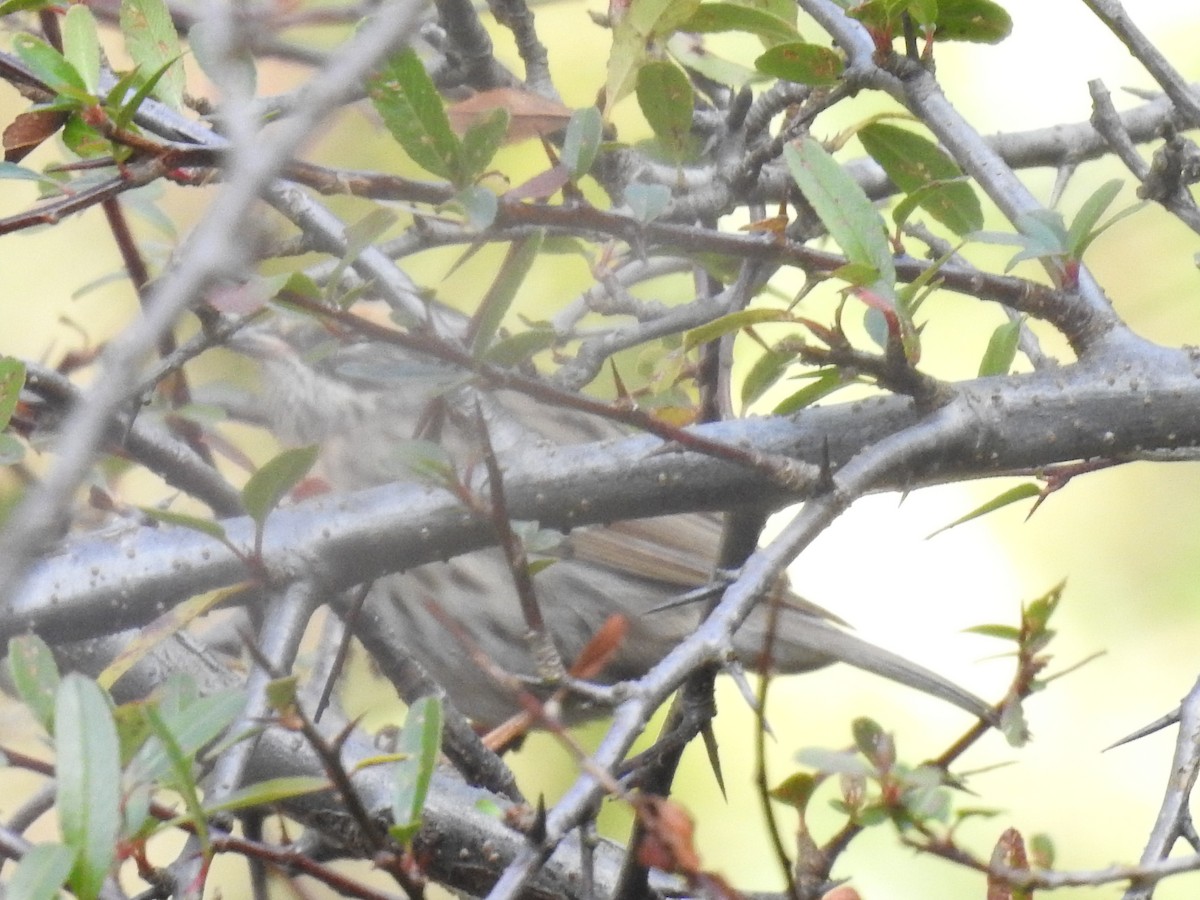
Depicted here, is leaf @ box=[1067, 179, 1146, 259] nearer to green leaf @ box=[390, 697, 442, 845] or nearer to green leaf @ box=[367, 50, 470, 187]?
green leaf @ box=[367, 50, 470, 187]

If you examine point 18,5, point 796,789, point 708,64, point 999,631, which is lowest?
point 796,789

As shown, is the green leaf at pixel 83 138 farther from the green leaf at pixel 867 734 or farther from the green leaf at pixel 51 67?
the green leaf at pixel 867 734

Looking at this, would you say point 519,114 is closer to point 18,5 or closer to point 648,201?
point 648,201

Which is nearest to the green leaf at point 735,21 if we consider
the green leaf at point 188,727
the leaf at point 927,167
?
the leaf at point 927,167

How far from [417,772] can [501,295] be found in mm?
427

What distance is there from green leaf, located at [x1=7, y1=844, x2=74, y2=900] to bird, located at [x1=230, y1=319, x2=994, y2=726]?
161 cm

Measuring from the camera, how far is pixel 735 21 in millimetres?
1512

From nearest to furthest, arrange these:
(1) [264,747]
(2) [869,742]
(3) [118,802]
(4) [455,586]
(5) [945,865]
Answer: (3) [118,802] → (2) [869,742] → (1) [264,747] → (4) [455,586] → (5) [945,865]

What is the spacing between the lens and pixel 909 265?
135cm

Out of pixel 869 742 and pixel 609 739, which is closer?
pixel 609 739

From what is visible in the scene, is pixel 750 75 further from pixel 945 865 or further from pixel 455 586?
pixel 945 865

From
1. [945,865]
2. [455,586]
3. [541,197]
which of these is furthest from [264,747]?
[945,865]

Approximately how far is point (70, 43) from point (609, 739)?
79 cm

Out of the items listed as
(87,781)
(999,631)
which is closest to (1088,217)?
(999,631)
